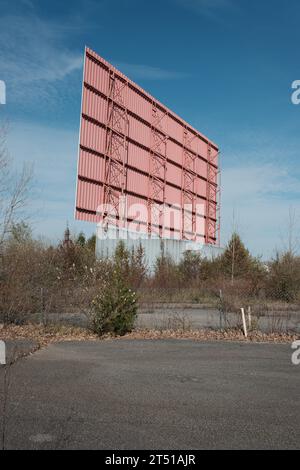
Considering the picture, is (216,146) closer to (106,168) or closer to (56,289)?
(106,168)

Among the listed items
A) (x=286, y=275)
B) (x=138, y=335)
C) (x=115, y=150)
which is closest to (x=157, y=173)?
(x=115, y=150)

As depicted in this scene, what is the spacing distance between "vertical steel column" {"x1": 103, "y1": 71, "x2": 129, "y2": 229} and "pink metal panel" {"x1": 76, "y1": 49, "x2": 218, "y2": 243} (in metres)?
0.05

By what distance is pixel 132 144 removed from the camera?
27938 mm

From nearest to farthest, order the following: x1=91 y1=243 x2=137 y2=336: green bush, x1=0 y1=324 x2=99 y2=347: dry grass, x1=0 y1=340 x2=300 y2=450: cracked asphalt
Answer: x1=0 y1=340 x2=300 y2=450: cracked asphalt < x1=0 y1=324 x2=99 y2=347: dry grass < x1=91 y1=243 x2=137 y2=336: green bush

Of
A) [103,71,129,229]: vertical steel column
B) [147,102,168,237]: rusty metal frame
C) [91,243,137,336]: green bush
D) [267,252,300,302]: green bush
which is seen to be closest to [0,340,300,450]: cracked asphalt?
[91,243,137,336]: green bush

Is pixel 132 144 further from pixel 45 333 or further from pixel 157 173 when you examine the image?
pixel 45 333

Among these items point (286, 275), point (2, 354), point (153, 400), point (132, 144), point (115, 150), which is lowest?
point (153, 400)

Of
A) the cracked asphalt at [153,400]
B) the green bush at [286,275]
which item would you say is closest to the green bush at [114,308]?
the cracked asphalt at [153,400]

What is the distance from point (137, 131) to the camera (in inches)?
1119

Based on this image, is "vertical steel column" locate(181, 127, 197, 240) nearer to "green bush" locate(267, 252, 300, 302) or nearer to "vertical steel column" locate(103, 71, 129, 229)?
"vertical steel column" locate(103, 71, 129, 229)

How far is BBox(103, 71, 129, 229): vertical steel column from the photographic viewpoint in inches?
989

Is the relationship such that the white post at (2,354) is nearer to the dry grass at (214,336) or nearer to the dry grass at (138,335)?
the dry grass at (138,335)

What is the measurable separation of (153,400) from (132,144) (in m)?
22.5

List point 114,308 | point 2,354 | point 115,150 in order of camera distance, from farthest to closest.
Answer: point 115,150 < point 114,308 < point 2,354
